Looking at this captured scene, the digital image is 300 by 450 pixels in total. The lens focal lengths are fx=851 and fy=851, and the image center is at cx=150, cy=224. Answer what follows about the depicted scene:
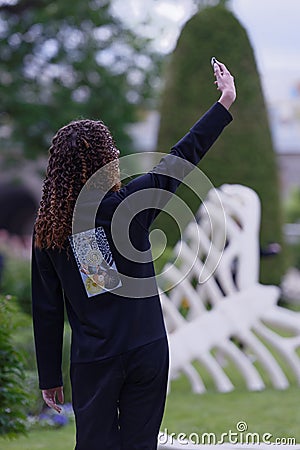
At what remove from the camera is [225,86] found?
3164 mm

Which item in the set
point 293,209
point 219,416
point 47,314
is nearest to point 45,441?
point 219,416

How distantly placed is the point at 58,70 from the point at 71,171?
1544cm

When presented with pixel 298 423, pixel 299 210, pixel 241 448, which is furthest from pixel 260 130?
pixel 299 210

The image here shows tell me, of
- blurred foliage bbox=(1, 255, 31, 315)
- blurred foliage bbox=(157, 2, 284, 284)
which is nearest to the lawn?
blurred foliage bbox=(1, 255, 31, 315)

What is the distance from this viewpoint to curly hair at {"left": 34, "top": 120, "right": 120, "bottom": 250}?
312cm

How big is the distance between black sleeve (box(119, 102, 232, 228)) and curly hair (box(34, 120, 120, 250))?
117 mm

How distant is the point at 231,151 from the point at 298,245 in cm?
842

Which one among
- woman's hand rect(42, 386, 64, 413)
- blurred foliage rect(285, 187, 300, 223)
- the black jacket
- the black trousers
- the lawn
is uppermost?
the black jacket

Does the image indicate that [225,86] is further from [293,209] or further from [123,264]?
[293,209]

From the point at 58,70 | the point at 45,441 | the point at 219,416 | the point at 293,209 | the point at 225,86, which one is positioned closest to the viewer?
the point at 225,86

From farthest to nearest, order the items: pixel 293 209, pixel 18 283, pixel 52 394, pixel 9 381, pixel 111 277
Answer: pixel 293 209 → pixel 18 283 → pixel 9 381 → pixel 52 394 → pixel 111 277

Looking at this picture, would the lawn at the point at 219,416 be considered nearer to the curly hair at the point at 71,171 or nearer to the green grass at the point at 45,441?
the green grass at the point at 45,441

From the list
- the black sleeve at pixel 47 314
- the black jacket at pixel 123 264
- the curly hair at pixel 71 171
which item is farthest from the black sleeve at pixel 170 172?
the black sleeve at pixel 47 314

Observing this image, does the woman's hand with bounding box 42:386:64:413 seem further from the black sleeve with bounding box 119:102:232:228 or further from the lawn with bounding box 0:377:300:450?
the lawn with bounding box 0:377:300:450
